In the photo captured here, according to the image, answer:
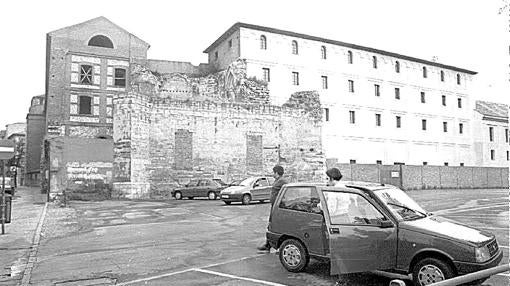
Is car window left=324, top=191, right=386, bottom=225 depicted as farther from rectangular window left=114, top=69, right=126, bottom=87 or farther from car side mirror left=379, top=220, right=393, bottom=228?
rectangular window left=114, top=69, right=126, bottom=87

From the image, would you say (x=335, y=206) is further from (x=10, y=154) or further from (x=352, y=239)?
(x=10, y=154)

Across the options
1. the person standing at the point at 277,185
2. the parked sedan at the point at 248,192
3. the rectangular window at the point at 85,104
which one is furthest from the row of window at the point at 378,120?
the person standing at the point at 277,185

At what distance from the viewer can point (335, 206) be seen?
6973mm

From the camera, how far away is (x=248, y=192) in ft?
72.2

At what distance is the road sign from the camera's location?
13242mm

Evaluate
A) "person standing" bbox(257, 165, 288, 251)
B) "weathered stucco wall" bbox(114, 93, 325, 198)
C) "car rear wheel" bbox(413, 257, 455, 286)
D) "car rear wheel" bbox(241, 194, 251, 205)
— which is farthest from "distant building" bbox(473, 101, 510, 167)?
"car rear wheel" bbox(413, 257, 455, 286)

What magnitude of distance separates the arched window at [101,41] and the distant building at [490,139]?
1850 inches

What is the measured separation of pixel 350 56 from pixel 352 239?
4662cm

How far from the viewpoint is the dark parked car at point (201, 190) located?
27312mm

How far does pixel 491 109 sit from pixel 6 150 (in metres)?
67.3

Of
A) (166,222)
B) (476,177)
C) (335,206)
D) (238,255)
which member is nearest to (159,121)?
(166,222)

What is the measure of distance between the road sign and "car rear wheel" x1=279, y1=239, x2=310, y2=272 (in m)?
9.57

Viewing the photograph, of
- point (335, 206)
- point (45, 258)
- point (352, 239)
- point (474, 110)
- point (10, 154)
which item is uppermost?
point (474, 110)

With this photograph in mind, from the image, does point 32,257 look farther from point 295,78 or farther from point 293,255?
point 295,78
